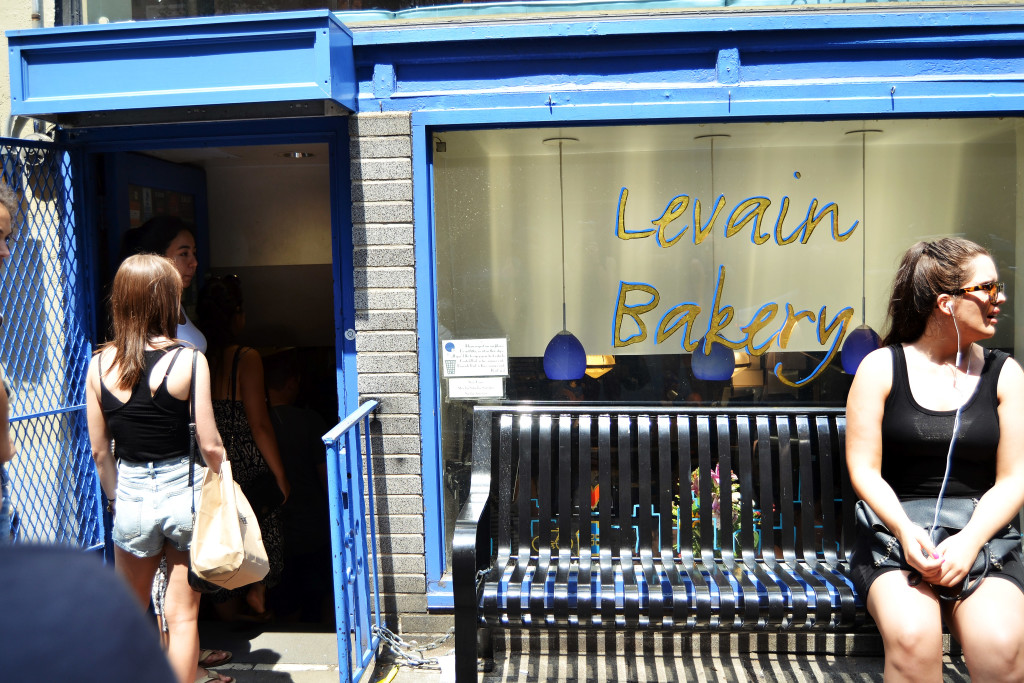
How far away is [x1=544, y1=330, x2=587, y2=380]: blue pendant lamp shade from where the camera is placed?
3902 mm

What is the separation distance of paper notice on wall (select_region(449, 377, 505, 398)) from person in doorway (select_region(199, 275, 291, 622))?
1026 mm

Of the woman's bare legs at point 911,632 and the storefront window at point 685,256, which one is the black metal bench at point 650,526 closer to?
the woman's bare legs at point 911,632

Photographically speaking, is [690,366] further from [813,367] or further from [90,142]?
[90,142]

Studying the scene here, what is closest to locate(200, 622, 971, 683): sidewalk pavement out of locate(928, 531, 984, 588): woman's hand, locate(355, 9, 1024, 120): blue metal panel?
locate(928, 531, 984, 588): woman's hand

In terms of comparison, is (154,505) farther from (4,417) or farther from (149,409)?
(4,417)

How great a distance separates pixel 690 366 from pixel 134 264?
2.44 meters

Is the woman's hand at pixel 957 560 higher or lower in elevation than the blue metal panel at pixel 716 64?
lower

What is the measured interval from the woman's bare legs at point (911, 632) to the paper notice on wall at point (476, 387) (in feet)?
6.07

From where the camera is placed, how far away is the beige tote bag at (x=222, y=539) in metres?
2.75

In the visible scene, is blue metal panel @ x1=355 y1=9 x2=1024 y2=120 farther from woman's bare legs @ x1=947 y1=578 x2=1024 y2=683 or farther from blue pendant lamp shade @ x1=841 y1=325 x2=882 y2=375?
woman's bare legs @ x1=947 y1=578 x2=1024 y2=683

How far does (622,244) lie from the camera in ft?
12.8

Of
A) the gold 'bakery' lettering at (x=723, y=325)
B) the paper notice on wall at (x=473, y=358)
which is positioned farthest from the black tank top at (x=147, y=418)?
the gold 'bakery' lettering at (x=723, y=325)

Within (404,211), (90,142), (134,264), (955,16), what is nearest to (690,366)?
(404,211)

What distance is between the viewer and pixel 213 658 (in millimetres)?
3715
